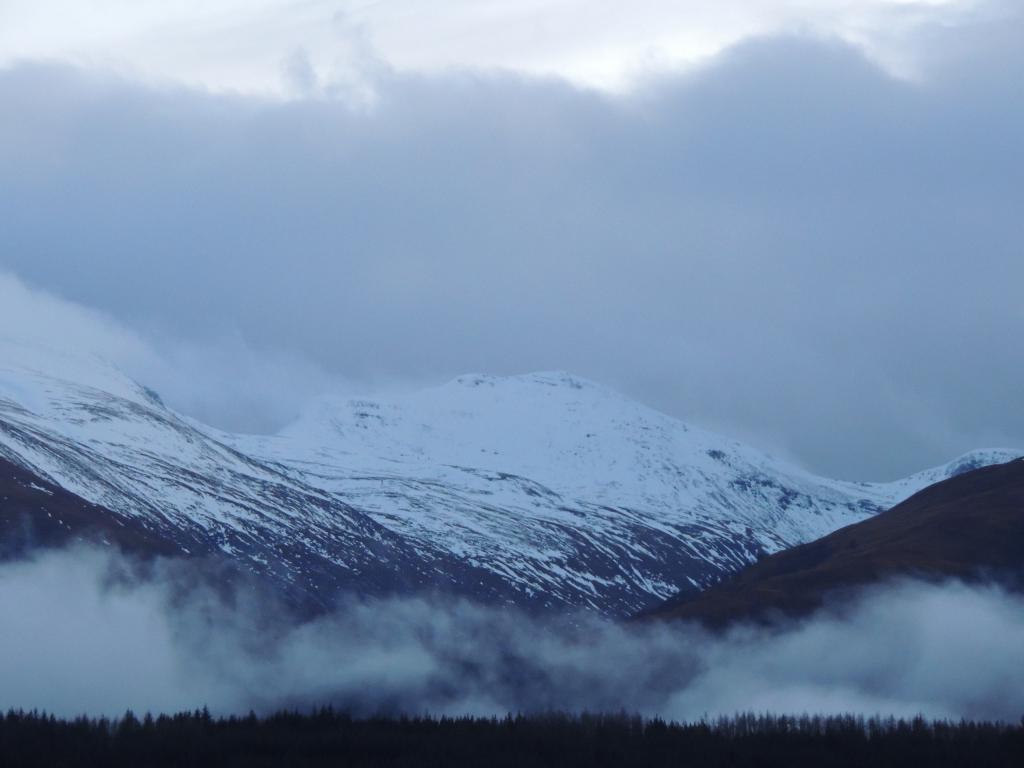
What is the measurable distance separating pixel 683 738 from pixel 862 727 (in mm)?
12039

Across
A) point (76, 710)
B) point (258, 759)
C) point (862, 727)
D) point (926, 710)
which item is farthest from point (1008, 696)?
point (258, 759)

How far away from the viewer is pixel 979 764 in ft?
283

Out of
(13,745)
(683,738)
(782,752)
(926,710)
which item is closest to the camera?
(13,745)

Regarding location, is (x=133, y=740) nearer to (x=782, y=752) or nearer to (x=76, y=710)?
(x=782, y=752)

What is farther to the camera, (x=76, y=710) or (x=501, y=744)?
(x=76, y=710)

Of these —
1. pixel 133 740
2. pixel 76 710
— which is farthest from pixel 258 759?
pixel 76 710

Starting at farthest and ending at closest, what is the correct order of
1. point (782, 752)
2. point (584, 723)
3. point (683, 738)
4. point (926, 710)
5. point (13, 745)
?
point (926, 710) → point (584, 723) → point (683, 738) → point (782, 752) → point (13, 745)

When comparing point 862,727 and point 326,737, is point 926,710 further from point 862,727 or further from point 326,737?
point 326,737

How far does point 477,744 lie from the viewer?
9319 centimetres

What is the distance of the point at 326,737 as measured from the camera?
93.4 m

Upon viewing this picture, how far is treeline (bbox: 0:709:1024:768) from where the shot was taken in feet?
277

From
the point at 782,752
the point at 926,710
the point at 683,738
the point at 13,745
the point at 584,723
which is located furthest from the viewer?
the point at 926,710

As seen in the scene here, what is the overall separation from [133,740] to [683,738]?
32.9 meters

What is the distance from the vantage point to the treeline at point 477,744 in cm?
8450
